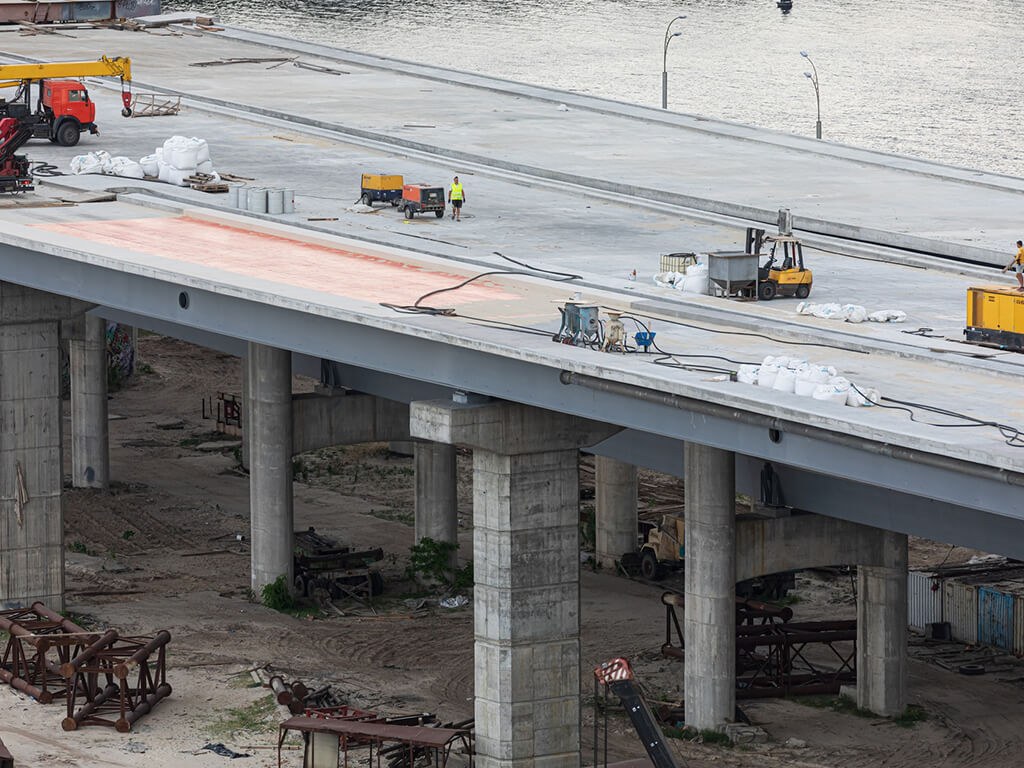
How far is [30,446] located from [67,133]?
18714 millimetres

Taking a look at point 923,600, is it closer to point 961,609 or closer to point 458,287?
point 961,609

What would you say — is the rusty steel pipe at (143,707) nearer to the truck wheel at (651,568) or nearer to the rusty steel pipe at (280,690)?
the rusty steel pipe at (280,690)

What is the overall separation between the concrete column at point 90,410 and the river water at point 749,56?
6981cm

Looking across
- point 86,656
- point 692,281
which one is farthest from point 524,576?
point 86,656

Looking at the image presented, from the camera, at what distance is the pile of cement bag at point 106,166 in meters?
63.6

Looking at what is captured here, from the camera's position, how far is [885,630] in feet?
152

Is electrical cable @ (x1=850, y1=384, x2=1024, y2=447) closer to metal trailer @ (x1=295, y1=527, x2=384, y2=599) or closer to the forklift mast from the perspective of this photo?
the forklift mast

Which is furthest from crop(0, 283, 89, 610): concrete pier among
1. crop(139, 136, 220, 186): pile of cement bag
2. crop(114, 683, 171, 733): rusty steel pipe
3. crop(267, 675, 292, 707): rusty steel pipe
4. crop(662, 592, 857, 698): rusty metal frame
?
crop(662, 592, 857, 698): rusty metal frame

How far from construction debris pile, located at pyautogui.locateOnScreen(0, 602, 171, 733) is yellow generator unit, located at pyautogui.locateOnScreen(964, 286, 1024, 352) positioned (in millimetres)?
19681

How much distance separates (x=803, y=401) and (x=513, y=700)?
35.5ft

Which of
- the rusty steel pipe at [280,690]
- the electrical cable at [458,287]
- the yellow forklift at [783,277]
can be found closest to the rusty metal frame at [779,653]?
the yellow forklift at [783,277]

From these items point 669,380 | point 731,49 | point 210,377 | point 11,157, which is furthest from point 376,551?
point 731,49

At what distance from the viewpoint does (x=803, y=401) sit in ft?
111

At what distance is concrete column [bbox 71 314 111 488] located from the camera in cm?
6906
